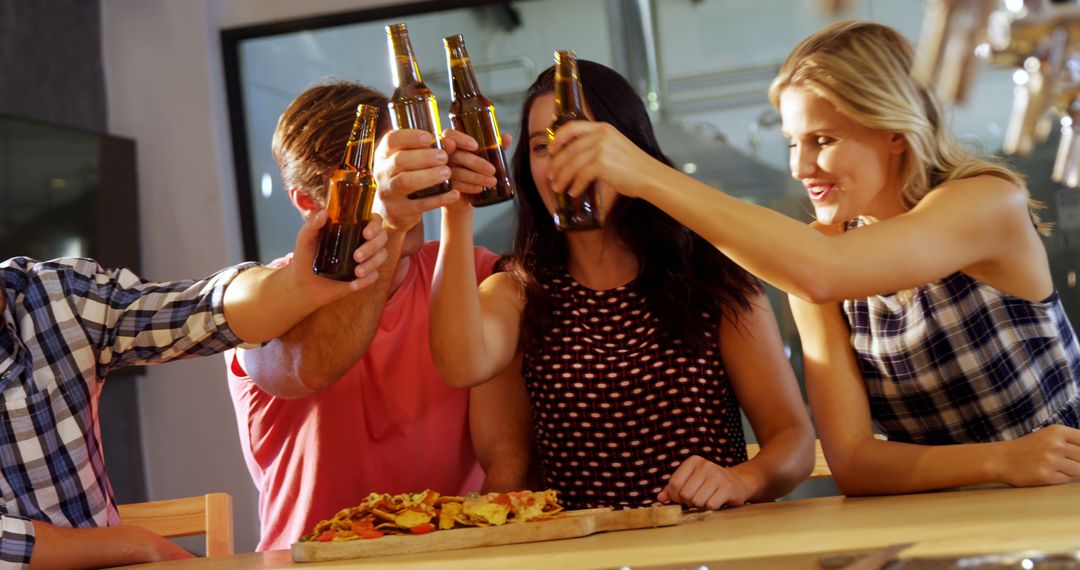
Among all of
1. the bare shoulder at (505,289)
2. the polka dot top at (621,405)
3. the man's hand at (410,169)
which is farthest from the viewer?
the bare shoulder at (505,289)

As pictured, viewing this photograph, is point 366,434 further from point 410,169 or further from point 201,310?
point 410,169

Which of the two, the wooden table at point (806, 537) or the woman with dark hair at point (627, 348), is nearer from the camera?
the wooden table at point (806, 537)

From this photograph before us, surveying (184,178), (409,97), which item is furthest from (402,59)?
(184,178)

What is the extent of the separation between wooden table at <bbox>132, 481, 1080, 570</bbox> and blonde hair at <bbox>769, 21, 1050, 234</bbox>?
38cm

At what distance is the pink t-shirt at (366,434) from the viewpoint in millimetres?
1588

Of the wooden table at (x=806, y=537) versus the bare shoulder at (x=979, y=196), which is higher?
the bare shoulder at (x=979, y=196)

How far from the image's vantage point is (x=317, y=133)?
1.64 meters

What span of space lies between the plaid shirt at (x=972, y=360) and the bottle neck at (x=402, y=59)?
0.64 meters

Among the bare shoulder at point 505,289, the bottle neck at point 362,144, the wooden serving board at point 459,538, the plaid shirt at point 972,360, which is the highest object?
the bottle neck at point 362,144

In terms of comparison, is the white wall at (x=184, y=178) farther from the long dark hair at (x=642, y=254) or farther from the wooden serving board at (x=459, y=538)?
the wooden serving board at (x=459, y=538)

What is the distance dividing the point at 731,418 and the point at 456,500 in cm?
49

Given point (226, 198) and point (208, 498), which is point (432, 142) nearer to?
point (208, 498)

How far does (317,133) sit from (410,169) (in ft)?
1.53

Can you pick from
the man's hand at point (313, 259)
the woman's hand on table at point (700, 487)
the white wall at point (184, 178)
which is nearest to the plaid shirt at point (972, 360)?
the woman's hand on table at point (700, 487)
